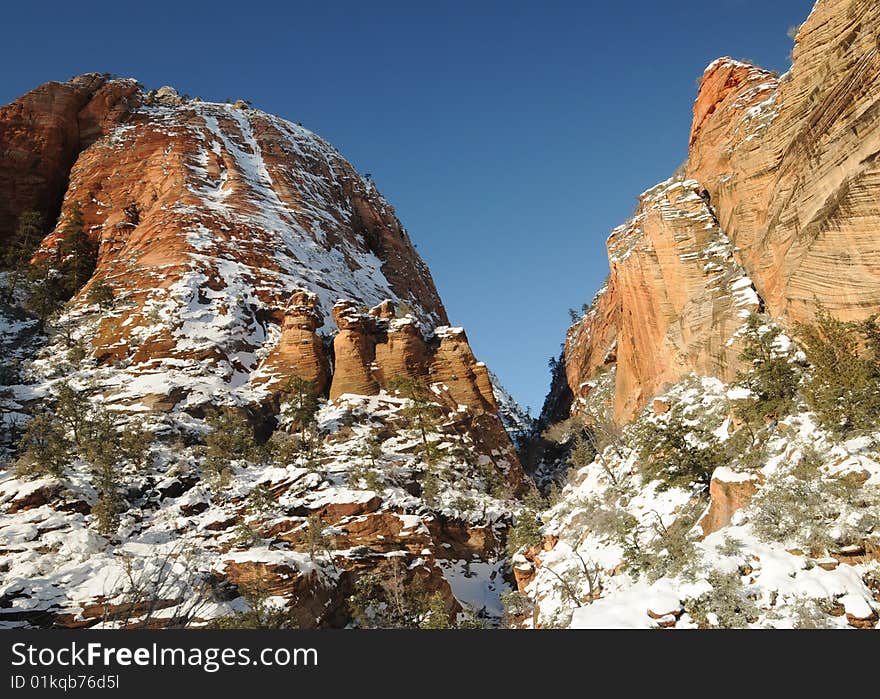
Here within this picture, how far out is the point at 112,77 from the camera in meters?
75.4

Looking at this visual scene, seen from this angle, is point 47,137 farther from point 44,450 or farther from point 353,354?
point 44,450

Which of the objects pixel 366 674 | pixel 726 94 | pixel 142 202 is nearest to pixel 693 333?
pixel 726 94

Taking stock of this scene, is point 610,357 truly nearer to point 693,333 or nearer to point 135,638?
point 693,333

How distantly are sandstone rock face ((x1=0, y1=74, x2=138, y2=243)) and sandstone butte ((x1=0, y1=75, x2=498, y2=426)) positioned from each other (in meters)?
0.15

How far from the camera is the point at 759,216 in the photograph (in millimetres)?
23266

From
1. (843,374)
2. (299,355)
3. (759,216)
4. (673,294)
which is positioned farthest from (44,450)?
(759,216)

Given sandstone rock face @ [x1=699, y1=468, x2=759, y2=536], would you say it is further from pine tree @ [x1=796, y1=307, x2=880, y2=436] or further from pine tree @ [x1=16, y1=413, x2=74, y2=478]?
pine tree @ [x1=16, y1=413, x2=74, y2=478]

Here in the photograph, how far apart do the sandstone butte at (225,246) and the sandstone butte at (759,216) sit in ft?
60.9

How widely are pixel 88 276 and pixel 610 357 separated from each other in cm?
5407

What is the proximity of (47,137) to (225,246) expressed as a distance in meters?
32.5

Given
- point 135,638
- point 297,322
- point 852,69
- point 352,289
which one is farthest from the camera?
point 352,289

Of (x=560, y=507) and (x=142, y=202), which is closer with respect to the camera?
(x=560, y=507)

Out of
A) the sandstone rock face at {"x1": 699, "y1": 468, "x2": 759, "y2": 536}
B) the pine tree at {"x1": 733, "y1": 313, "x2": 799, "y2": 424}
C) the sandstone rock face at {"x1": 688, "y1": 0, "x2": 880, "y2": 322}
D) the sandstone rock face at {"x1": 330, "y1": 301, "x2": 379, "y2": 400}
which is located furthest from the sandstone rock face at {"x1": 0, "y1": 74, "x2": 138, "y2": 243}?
the sandstone rock face at {"x1": 699, "y1": 468, "x2": 759, "y2": 536}

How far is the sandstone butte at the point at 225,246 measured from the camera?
140 ft
